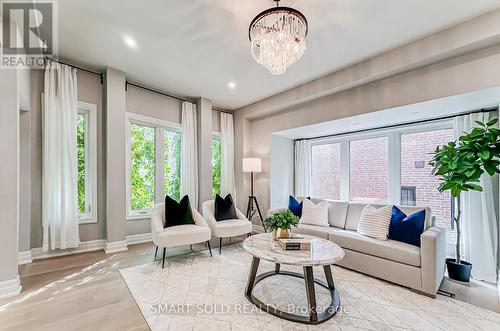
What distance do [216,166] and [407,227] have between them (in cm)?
400

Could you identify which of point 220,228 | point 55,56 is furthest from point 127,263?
point 55,56

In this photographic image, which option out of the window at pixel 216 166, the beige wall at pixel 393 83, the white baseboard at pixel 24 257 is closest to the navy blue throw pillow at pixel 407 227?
the beige wall at pixel 393 83

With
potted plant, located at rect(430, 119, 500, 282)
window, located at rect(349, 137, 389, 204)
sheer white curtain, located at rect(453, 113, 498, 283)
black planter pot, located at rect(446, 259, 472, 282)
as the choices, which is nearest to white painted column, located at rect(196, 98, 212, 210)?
window, located at rect(349, 137, 389, 204)

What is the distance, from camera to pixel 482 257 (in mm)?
2934

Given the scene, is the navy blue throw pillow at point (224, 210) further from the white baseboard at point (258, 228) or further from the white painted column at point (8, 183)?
the white painted column at point (8, 183)

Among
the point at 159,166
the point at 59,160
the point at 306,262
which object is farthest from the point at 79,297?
the point at 159,166

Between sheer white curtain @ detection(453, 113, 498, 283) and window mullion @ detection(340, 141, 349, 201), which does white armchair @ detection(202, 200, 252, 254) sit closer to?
window mullion @ detection(340, 141, 349, 201)

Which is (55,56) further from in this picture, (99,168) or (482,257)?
(482,257)

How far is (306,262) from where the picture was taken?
6.71 feet

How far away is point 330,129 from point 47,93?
15.7ft

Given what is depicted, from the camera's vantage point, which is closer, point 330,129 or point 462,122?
point 462,122

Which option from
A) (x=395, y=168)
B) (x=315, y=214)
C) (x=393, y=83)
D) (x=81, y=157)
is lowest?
(x=315, y=214)

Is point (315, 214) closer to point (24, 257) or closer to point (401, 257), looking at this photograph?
point (401, 257)

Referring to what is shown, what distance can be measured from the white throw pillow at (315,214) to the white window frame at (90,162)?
3.55 meters
